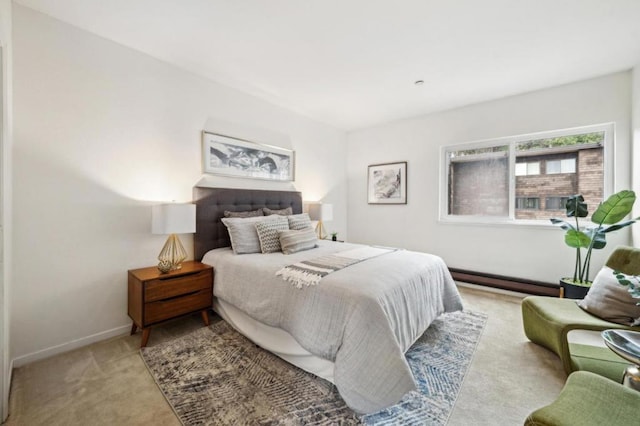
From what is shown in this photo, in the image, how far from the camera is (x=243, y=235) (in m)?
2.72

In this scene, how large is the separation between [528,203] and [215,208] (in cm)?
400

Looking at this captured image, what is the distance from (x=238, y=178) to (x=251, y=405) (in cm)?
247

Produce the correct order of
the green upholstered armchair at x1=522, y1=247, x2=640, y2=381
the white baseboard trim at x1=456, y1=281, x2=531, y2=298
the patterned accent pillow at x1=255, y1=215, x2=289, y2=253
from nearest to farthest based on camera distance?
the green upholstered armchair at x1=522, y1=247, x2=640, y2=381 < the patterned accent pillow at x1=255, y1=215, x2=289, y2=253 < the white baseboard trim at x1=456, y1=281, x2=531, y2=298

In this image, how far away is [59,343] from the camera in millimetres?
2090

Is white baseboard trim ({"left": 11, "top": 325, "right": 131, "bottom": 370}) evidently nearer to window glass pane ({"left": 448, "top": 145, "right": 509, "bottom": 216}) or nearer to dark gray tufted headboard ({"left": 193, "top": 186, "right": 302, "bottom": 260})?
dark gray tufted headboard ({"left": 193, "top": 186, "right": 302, "bottom": 260})

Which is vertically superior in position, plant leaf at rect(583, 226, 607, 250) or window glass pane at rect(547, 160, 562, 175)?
window glass pane at rect(547, 160, 562, 175)

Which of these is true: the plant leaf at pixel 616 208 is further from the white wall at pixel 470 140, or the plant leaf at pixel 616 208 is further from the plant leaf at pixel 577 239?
the white wall at pixel 470 140

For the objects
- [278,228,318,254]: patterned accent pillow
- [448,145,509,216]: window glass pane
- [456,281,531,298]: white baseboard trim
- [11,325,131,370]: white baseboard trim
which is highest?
[448,145,509,216]: window glass pane

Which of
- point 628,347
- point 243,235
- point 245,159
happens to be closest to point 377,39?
point 245,159

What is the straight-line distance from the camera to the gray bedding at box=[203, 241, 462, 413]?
1403mm

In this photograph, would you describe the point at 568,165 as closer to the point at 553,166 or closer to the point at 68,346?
the point at 553,166

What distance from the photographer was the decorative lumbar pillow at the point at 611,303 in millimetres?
1739

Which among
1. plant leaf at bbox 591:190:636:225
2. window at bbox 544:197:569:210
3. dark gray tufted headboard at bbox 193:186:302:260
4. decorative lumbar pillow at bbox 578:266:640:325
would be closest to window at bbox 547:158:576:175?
window at bbox 544:197:569:210

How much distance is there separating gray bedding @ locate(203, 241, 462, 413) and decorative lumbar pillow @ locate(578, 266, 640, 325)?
92cm
